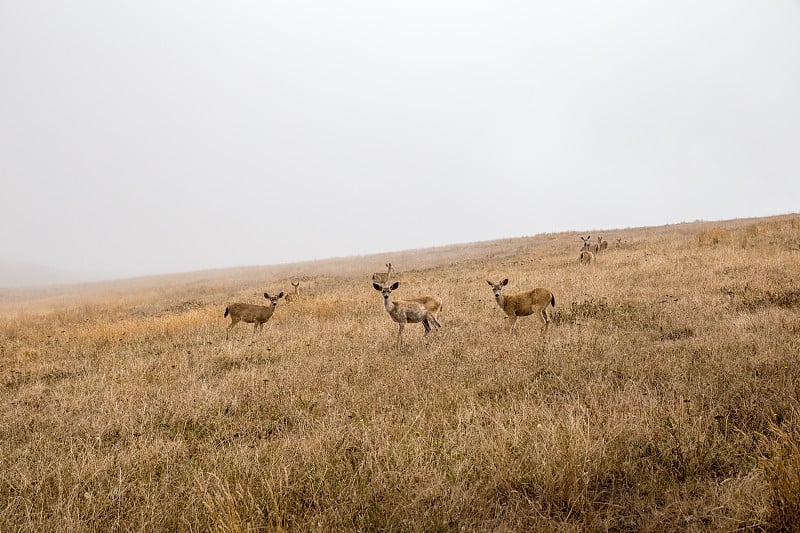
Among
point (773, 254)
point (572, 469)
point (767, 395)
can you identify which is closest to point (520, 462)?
point (572, 469)

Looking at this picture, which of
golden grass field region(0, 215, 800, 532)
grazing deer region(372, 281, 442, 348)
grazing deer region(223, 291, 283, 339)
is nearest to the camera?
golden grass field region(0, 215, 800, 532)

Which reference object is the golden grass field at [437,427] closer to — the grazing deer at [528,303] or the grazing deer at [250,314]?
the grazing deer at [528,303]

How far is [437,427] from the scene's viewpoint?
4.58 m

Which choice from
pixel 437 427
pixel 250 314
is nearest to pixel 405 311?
pixel 250 314

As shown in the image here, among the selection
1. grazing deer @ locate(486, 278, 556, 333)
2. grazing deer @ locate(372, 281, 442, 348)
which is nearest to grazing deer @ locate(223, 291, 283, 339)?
grazing deer @ locate(372, 281, 442, 348)

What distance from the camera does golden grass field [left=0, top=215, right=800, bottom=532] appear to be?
315 centimetres

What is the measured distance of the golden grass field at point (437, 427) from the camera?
315 centimetres

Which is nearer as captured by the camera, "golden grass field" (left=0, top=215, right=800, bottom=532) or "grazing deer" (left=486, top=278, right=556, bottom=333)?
"golden grass field" (left=0, top=215, right=800, bottom=532)

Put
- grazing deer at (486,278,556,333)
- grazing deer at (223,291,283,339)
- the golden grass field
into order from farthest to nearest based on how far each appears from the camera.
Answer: grazing deer at (223,291,283,339) < grazing deer at (486,278,556,333) < the golden grass field

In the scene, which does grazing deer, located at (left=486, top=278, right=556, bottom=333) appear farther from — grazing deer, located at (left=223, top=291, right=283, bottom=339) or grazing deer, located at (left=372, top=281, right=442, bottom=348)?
grazing deer, located at (left=223, top=291, right=283, bottom=339)

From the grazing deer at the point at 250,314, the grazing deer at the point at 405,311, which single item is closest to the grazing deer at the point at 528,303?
the grazing deer at the point at 405,311

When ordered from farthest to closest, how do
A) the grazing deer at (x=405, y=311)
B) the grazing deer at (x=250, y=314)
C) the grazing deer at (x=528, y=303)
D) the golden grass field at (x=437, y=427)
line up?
1. the grazing deer at (x=250, y=314)
2. the grazing deer at (x=528, y=303)
3. the grazing deer at (x=405, y=311)
4. the golden grass field at (x=437, y=427)

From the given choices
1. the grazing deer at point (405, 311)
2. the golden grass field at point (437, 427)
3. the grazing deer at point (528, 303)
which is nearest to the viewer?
the golden grass field at point (437, 427)

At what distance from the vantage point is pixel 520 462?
141 inches
